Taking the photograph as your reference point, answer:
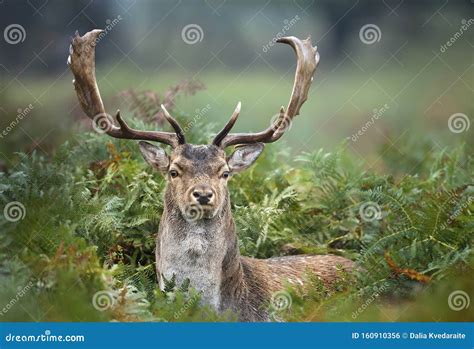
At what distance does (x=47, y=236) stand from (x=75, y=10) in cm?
543

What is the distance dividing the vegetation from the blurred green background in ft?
3.43

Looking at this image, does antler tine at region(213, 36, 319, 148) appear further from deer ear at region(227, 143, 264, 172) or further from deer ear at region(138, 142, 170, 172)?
deer ear at region(138, 142, 170, 172)

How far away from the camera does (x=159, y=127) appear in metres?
12.2

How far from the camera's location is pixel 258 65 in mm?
16062

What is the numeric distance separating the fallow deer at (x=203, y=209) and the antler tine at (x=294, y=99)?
0.01 metres

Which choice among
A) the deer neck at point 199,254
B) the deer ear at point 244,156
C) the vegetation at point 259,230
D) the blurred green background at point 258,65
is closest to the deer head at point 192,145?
the deer ear at point 244,156

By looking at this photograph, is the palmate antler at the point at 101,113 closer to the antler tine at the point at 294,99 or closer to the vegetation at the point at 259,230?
the antler tine at the point at 294,99

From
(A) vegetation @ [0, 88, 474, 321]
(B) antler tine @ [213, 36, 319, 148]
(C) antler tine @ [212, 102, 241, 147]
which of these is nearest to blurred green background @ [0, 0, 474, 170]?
(A) vegetation @ [0, 88, 474, 321]

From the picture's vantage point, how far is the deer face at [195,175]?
841 centimetres

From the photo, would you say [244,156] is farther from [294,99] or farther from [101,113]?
[101,113]

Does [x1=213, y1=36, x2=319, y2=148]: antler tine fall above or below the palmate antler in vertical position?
above

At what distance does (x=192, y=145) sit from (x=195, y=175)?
39 centimetres

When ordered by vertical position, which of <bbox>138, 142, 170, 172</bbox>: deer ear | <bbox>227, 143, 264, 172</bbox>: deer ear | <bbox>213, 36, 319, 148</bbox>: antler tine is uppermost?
<bbox>213, 36, 319, 148</bbox>: antler tine

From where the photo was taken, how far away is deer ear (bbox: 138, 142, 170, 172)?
895 cm
